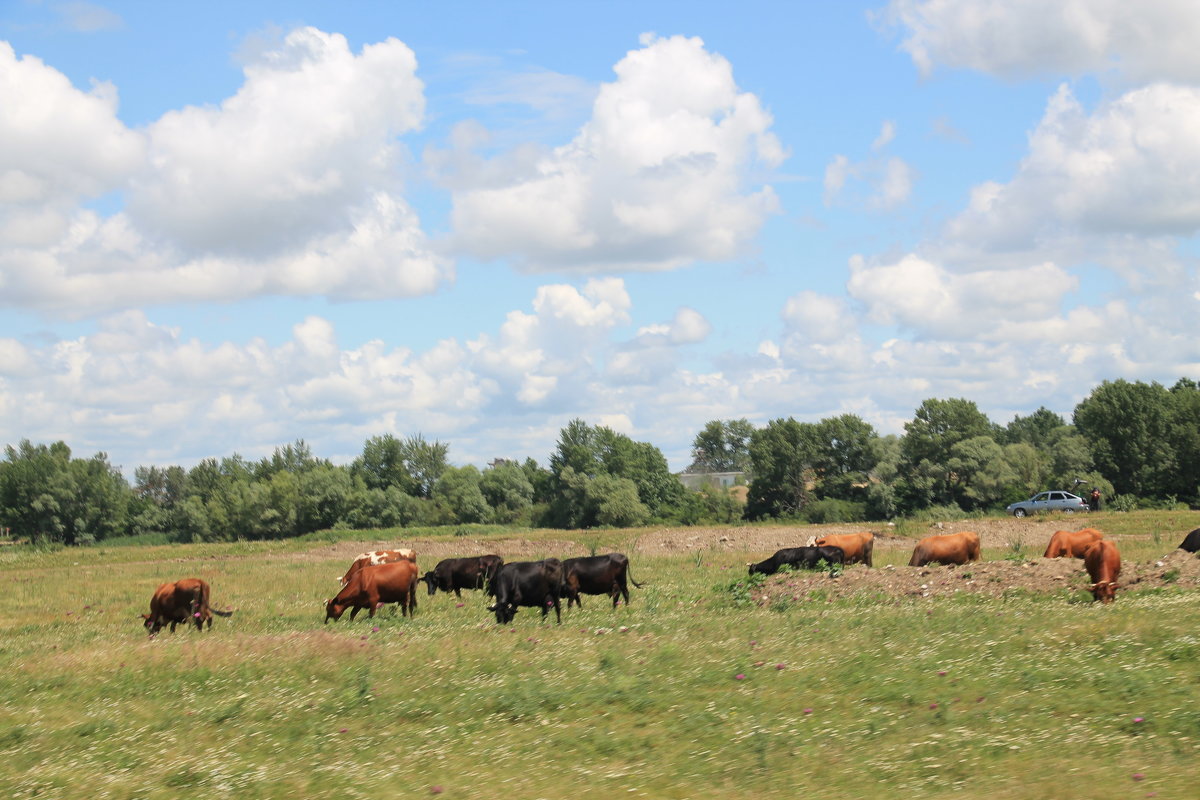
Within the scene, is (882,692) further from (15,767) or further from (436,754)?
(15,767)

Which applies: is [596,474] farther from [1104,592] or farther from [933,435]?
[1104,592]

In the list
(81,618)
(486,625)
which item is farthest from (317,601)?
(486,625)

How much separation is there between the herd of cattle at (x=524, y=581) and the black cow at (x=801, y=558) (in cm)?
3

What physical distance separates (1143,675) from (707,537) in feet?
135

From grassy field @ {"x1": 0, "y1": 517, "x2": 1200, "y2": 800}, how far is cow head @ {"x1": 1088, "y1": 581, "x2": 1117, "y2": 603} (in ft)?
1.11

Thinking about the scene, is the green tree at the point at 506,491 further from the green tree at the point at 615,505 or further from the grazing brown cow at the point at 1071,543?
the grazing brown cow at the point at 1071,543

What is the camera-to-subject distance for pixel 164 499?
179750 mm

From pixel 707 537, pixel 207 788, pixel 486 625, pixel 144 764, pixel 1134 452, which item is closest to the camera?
pixel 207 788

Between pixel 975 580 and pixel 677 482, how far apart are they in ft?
328

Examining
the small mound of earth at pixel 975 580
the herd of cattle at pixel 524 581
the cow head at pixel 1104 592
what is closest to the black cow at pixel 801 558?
the herd of cattle at pixel 524 581

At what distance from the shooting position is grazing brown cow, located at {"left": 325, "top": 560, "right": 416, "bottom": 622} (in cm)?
2388

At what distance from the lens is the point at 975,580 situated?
69.5 feet

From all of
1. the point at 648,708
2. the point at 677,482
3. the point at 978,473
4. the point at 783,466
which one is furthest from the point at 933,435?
the point at 648,708

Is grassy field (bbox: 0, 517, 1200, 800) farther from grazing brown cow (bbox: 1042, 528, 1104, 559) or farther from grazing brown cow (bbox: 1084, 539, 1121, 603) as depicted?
grazing brown cow (bbox: 1042, 528, 1104, 559)
